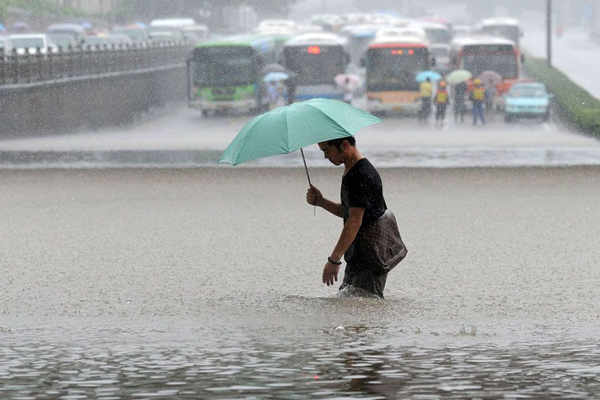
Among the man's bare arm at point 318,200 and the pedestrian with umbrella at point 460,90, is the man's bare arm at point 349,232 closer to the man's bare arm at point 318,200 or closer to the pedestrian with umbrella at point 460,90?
the man's bare arm at point 318,200

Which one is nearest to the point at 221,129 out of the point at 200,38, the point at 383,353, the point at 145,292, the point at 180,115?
the point at 180,115

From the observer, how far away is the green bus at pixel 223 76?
4681 centimetres

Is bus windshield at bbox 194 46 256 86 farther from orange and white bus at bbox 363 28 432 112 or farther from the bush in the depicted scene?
the bush

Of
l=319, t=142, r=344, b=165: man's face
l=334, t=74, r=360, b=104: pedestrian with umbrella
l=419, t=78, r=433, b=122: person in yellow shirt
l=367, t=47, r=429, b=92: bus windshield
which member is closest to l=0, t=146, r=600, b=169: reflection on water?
l=419, t=78, r=433, b=122: person in yellow shirt

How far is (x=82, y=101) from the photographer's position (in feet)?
127

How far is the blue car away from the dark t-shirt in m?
33.8

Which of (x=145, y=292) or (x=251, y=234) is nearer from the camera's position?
(x=145, y=292)

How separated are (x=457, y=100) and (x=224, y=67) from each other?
782 cm

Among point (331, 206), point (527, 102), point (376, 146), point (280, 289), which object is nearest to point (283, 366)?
point (331, 206)

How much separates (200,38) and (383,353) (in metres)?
74.2

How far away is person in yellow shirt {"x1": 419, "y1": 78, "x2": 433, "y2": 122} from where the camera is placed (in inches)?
1735

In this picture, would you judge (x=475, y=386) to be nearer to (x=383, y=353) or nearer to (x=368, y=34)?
(x=383, y=353)

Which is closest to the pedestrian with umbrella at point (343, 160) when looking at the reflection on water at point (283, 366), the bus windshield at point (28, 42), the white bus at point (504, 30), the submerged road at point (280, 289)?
the submerged road at point (280, 289)

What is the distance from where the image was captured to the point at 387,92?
46.4 m
